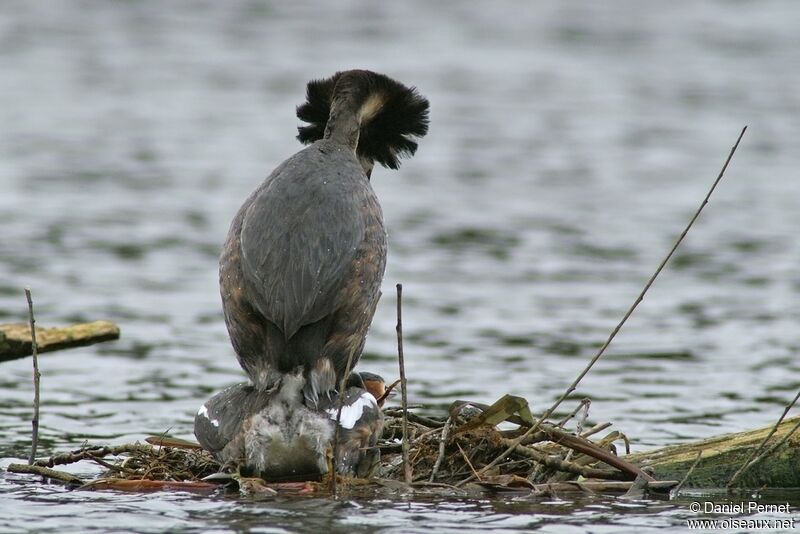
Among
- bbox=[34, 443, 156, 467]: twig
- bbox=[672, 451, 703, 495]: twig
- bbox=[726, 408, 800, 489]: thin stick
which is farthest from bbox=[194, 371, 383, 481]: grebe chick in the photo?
bbox=[726, 408, 800, 489]: thin stick

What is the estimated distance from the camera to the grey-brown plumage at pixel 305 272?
27.8 ft

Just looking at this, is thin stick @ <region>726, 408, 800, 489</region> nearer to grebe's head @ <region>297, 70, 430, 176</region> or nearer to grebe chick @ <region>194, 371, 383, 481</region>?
grebe chick @ <region>194, 371, 383, 481</region>

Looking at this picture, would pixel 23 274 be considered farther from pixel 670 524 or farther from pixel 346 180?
pixel 670 524

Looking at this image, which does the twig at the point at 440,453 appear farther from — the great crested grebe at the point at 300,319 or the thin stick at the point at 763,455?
the thin stick at the point at 763,455

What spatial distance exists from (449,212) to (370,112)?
1330 centimetres

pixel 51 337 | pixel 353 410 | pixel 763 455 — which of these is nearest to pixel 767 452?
pixel 763 455

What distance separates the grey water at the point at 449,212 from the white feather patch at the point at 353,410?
0.44m

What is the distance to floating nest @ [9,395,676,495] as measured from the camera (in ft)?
28.5

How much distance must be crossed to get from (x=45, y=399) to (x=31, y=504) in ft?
14.5

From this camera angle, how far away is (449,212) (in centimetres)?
2328

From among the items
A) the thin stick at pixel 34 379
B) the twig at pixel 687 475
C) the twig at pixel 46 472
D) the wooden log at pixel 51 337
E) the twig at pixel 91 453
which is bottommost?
the twig at pixel 687 475

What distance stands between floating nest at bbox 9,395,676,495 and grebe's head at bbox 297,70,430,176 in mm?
1955

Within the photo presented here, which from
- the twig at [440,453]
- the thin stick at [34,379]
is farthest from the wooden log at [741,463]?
the thin stick at [34,379]

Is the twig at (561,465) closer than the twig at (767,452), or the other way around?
the twig at (561,465)
